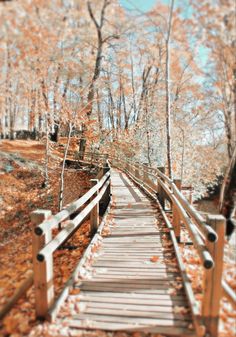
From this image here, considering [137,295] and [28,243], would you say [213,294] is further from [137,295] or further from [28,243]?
[28,243]

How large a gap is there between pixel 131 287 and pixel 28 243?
5.47 meters

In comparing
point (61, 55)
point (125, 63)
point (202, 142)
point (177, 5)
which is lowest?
point (202, 142)

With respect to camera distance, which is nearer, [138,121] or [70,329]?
[70,329]

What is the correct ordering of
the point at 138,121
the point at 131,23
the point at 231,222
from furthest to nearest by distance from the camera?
the point at 138,121 → the point at 131,23 → the point at 231,222

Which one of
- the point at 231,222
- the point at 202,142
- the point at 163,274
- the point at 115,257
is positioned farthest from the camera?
the point at 202,142

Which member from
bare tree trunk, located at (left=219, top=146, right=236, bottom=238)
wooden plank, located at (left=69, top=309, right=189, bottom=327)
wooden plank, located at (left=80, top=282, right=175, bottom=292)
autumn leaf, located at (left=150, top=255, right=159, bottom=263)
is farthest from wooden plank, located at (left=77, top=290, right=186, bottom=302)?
bare tree trunk, located at (left=219, top=146, right=236, bottom=238)

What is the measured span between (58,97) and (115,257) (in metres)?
11.1

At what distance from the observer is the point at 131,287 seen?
400cm

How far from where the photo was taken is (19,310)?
12.2 ft

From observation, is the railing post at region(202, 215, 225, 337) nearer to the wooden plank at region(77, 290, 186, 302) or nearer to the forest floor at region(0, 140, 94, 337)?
the wooden plank at region(77, 290, 186, 302)

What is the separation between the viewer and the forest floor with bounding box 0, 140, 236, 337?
3307 mm

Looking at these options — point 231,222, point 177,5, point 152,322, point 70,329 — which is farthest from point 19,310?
point 177,5

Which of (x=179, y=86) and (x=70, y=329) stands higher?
(x=179, y=86)

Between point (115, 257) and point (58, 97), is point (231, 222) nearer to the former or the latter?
point (115, 257)
